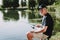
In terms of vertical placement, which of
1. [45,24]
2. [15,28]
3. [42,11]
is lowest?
[15,28]

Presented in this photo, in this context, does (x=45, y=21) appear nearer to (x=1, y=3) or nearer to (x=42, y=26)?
(x=42, y=26)

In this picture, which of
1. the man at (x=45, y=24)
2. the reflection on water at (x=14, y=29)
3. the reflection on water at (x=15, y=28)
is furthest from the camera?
the reflection on water at (x=15, y=28)

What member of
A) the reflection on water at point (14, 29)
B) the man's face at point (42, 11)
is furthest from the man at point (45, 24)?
the reflection on water at point (14, 29)

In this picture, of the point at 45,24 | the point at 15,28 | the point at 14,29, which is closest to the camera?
the point at 45,24

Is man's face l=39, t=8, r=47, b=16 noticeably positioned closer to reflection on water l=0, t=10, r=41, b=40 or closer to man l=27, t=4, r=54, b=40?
man l=27, t=4, r=54, b=40

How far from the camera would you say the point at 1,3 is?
45531mm

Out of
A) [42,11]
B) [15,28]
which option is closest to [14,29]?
[15,28]

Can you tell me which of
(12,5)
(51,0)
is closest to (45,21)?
(51,0)

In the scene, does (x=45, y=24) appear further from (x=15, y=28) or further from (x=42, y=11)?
(x=15, y=28)

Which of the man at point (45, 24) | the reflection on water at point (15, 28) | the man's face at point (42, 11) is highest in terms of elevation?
the man's face at point (42, 11)

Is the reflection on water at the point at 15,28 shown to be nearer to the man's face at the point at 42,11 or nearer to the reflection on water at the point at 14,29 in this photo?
the reflection on water at the point at 14,29

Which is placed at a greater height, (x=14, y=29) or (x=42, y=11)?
(x=42, y=11)

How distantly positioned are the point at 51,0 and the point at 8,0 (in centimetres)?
1054

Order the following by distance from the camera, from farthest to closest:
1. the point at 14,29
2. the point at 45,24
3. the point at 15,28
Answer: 1. the point at 15,28
2. the point at 14,29
3. the point at 45,24
